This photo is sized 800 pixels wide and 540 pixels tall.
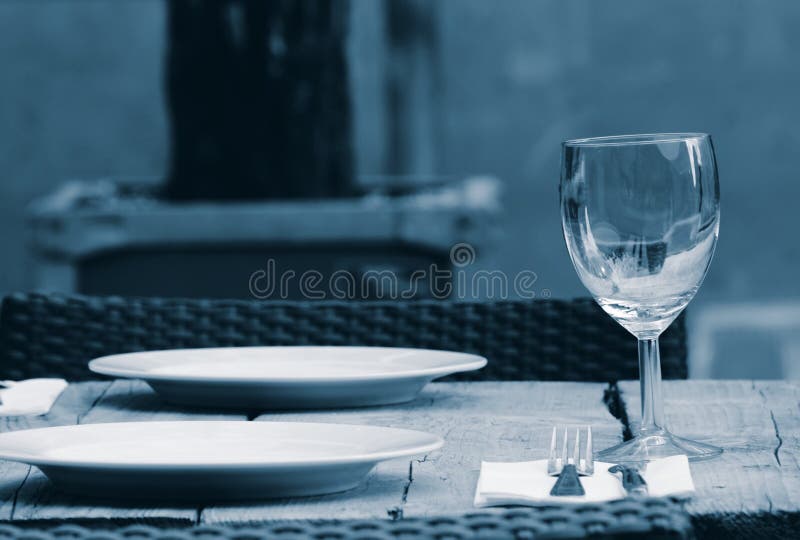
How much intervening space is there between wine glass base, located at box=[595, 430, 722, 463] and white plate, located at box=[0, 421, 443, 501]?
5.7 inches

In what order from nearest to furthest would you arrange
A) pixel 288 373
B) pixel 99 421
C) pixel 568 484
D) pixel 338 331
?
1. pixel 568 484
2. pixel 99 421
3. pixel 288 373
4. pixel 338 331

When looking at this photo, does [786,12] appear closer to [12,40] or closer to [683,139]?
[12,40]

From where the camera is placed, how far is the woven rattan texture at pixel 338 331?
54.9 inches

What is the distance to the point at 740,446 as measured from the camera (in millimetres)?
911

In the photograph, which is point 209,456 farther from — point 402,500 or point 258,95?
point 258,95

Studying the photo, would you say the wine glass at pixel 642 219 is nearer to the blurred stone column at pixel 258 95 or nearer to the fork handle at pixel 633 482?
the fork handle at pixel 633 482

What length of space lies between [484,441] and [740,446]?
7.0 inches

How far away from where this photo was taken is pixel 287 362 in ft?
3.92

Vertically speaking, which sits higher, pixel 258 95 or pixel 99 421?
pixel 258 95

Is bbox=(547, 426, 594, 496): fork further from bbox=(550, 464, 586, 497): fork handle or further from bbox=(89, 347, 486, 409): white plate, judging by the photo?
bbox=(89, 347, 486, 409): white plate

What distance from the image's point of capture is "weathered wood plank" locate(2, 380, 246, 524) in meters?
0.73

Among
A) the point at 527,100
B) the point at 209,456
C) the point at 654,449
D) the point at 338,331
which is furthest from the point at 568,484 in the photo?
the point at 527,100

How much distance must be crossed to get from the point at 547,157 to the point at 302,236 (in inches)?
96.5

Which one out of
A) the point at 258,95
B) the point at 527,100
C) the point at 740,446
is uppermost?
the point at 527,100
